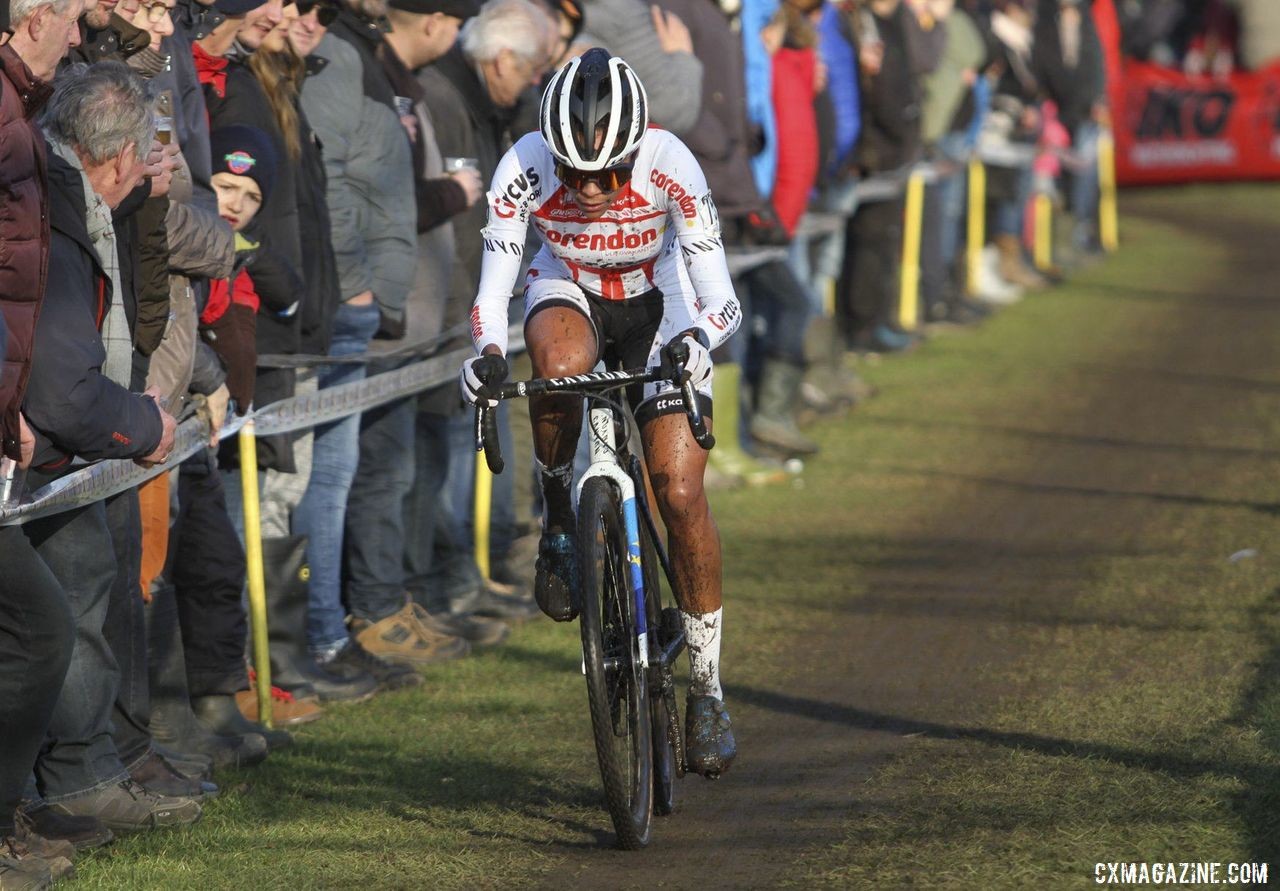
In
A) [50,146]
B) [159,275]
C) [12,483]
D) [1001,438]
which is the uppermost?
[50,146]

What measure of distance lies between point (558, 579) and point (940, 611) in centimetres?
352

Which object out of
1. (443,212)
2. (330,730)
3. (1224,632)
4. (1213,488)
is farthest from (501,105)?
(1213,488)

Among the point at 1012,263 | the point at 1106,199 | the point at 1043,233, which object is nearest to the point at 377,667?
the point at 1012,263

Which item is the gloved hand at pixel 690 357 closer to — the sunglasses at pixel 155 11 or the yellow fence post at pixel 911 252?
the sunglasses at pixel 155 11

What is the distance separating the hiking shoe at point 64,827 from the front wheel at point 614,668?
157 centimetres

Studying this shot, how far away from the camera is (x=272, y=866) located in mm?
6145

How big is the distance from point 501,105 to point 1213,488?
16.5ft

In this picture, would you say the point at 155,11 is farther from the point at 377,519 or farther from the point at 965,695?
the point at 965,695

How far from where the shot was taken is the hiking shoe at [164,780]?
21.9 ft

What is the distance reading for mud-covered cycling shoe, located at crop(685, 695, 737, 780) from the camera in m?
6.43

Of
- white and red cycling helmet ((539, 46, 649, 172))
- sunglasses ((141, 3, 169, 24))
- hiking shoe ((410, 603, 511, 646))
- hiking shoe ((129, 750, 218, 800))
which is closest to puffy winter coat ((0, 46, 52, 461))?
sunglasses ((141, 3, 169, 24))

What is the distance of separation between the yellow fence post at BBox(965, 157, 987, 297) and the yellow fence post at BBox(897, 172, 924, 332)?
6.89 feet

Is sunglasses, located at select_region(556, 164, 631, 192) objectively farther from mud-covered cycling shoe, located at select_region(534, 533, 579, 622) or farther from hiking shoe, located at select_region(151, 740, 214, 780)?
hiking shoe, located at select_region(151, 740, 214, 780)

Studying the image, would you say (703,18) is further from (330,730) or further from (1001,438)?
(330,730)
